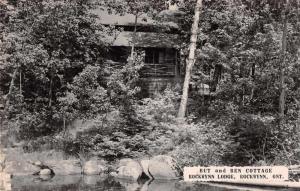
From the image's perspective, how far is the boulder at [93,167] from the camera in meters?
25.3

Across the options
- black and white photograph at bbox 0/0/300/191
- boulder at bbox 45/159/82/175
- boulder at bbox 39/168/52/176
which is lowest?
boulder at bbox 39/168/52/176

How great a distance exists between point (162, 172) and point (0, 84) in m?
14.9

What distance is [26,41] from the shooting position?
102 feet

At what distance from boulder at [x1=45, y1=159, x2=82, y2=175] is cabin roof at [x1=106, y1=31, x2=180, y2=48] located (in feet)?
47.5

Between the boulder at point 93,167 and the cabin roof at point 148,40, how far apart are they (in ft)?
46.9

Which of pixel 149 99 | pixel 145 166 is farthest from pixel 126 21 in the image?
pixel 145 166

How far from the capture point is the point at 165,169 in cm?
2356

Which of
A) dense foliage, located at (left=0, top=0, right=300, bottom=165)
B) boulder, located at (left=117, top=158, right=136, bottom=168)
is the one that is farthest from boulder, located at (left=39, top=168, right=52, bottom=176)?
boulder, located at (left=117, top=158, right=136, bottom=168)

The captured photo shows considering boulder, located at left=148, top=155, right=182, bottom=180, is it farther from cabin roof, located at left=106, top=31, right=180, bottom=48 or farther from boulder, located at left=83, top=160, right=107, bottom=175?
cabin roof, located at left=106, top=31, right=180, bottom=48

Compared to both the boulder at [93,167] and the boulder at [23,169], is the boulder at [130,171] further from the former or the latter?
the boulder at [23,169]

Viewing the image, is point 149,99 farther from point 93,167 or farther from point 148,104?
point 93,167

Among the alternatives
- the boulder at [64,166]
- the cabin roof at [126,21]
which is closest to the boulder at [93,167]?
the boulder at [64,166]

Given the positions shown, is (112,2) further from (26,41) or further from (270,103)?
(270,103)

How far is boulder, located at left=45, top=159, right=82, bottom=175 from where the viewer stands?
25.0 m
